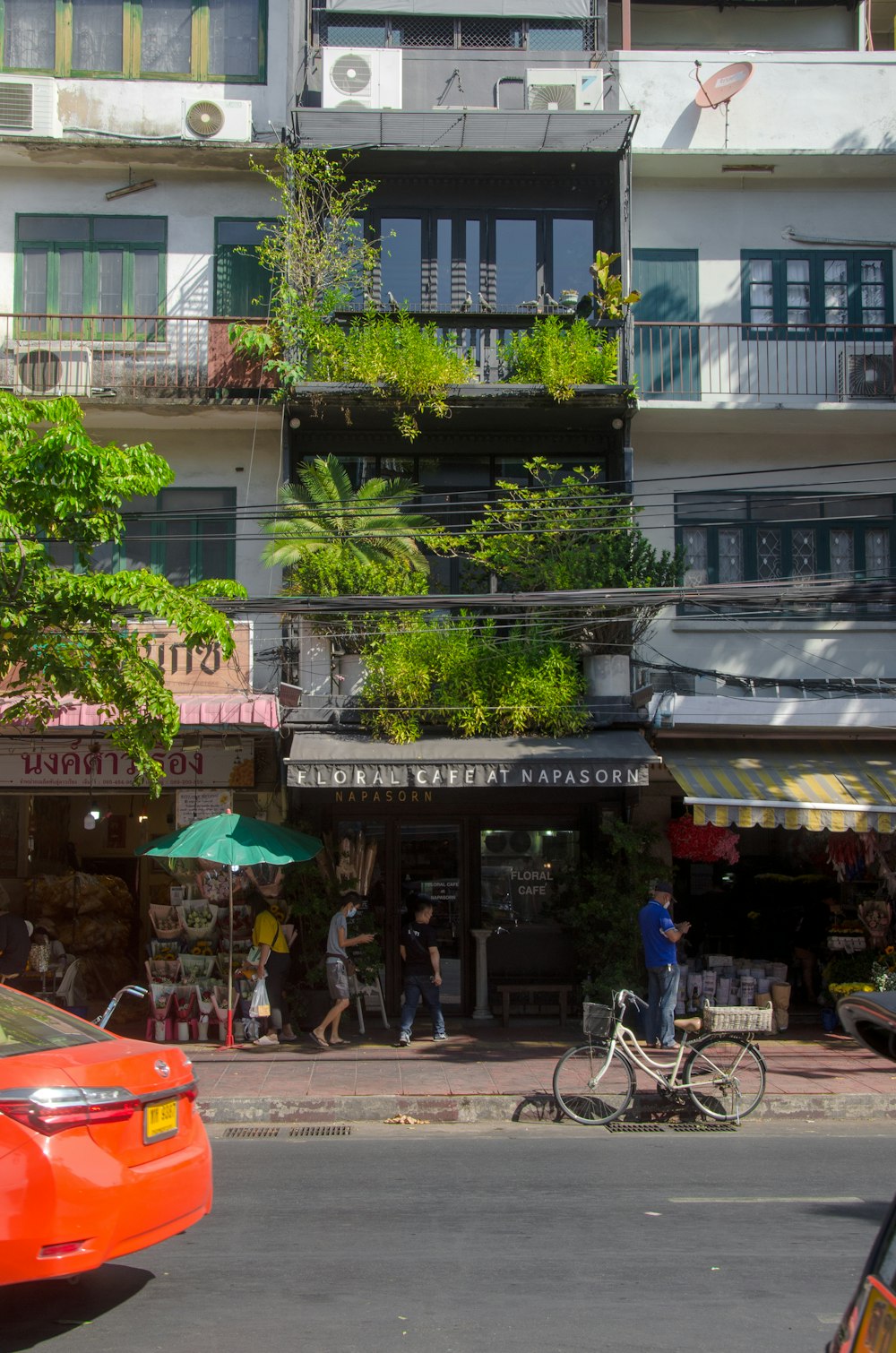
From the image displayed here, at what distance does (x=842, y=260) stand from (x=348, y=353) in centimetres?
701

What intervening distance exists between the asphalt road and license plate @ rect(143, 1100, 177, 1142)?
0.83 meters

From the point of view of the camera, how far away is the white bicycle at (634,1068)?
9906mm

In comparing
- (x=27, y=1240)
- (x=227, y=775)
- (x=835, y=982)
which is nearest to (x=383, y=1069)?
(x=227, y=775)

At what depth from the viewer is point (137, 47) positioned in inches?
623

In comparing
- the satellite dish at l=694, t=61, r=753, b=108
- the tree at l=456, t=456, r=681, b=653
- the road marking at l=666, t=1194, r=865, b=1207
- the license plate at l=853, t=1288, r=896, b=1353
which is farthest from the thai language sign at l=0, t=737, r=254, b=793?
the license plate at l=853, t=1288, r=896, b=1353

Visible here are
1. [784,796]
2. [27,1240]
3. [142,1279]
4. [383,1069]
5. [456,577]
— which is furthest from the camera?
[456,577]

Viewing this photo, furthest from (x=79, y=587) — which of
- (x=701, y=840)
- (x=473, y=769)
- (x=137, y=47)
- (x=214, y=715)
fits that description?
(x=137, y=47)

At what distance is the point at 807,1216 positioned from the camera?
23.5 feet

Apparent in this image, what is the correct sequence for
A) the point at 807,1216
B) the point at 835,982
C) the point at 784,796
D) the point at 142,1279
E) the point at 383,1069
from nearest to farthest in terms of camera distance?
the point at 142,1279, the point at 807,1216, the point at 383,1069, the point at 784,796, the point at 835,982

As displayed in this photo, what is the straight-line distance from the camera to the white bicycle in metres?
9.91

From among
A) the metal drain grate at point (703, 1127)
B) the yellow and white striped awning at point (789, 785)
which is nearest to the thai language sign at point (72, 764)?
the yellow and white striped awning at point (789, 785)

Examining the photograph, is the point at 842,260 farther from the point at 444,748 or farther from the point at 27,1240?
the point at 27,1240

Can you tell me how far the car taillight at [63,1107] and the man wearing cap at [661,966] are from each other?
7.61m

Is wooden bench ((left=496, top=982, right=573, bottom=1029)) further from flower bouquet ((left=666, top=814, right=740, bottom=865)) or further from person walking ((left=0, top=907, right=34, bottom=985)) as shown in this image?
person walking ((left=0, top=907, right=34, bottom=985))
